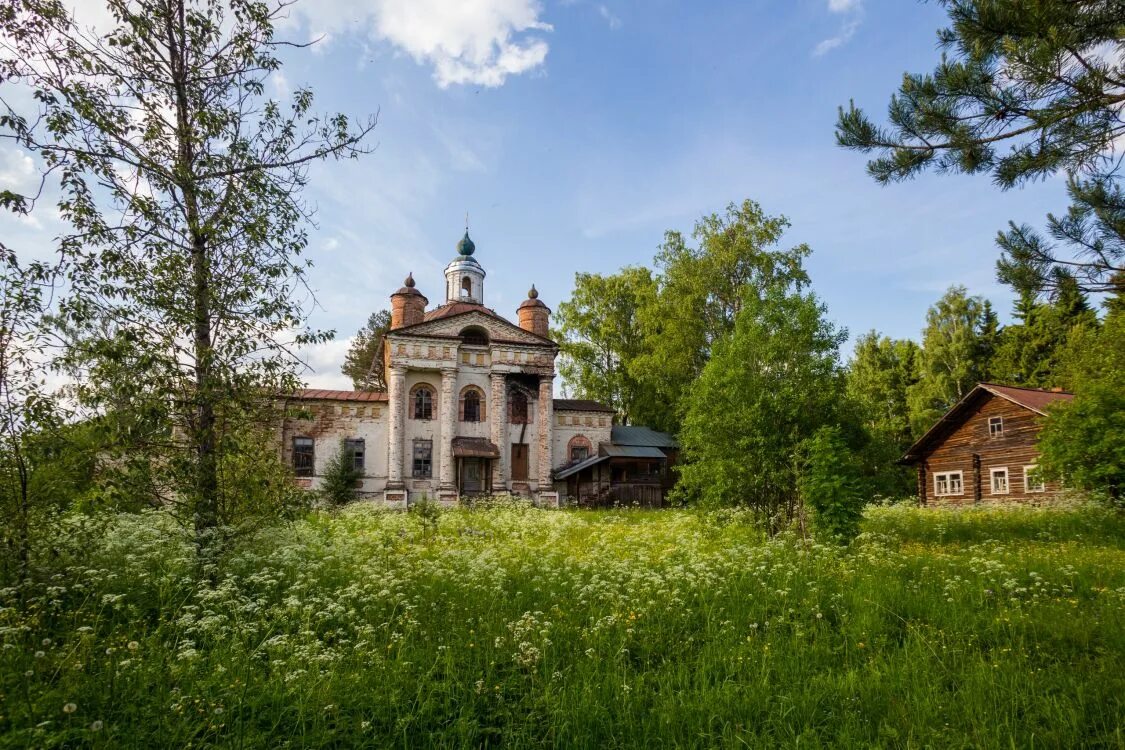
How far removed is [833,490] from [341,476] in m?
21.1

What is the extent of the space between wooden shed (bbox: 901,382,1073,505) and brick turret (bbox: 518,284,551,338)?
18713 millimetres

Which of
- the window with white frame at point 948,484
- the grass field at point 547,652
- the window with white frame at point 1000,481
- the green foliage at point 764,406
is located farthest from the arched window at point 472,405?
the window with white frame at point 1000,481

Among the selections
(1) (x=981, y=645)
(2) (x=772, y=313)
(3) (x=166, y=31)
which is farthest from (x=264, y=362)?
(2) (x=772, y=313)

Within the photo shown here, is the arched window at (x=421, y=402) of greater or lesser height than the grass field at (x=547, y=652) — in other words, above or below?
above

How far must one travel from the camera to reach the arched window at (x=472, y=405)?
2923 cm

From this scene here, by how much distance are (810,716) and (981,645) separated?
2.23 meters

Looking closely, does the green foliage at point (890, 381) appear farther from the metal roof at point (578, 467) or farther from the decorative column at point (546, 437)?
the decorative column at point (546, 437)

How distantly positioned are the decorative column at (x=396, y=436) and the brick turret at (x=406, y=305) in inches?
120

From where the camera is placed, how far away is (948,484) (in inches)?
1013

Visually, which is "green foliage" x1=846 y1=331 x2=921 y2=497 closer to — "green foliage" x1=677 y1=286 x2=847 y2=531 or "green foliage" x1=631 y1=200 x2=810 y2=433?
"green foliage" x1=631 y1=200 x2=810 y2=433

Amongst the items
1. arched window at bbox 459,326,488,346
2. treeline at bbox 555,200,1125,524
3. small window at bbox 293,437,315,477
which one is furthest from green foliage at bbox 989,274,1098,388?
small window at bbox 293,437,315,477

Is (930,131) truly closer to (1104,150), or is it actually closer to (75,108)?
(1104,150)

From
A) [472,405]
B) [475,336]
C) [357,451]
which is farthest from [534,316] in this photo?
[357,451]

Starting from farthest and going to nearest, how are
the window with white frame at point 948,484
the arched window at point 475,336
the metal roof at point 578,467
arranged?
the arched window at point 475,336 → the metal roof at point 578,467 → the window with white frame at point 948,484
